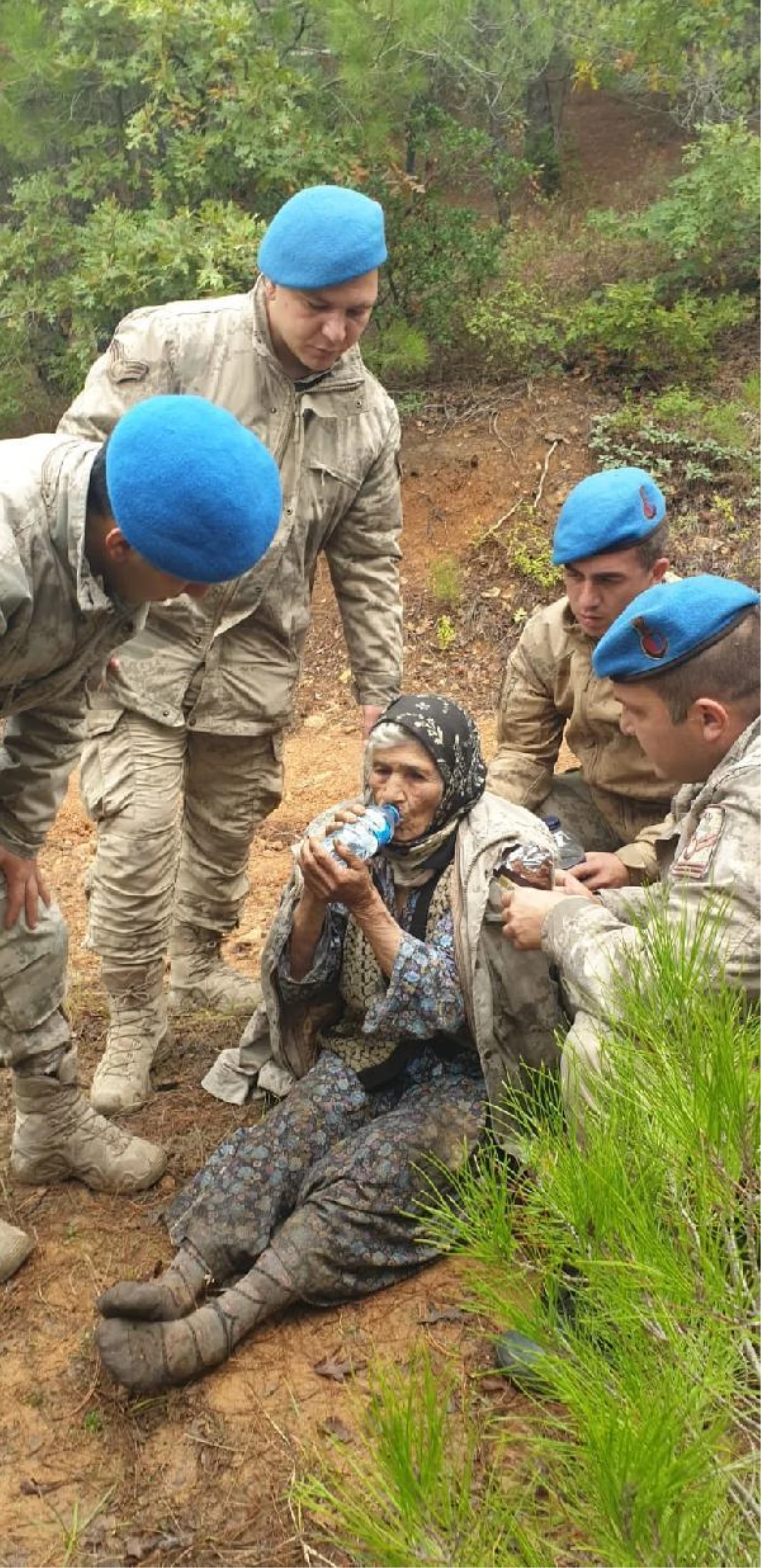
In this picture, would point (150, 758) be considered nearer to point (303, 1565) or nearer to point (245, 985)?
point (245, 985)

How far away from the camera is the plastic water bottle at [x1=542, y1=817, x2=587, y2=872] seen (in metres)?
3.50

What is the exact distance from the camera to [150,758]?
342cm

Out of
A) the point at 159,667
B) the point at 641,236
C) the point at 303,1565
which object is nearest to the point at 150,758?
the point at 159,667

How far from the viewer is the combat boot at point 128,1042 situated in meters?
3.51

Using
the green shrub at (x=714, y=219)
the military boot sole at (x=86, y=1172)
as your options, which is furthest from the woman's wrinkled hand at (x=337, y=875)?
the green shrub at (x=714, y=219)

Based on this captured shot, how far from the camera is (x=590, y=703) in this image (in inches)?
146

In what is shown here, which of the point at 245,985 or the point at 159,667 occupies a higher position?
the point at 159,667

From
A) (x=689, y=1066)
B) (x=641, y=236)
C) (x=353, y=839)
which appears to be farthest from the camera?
(x=641, y=236)

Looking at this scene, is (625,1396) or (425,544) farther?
(425,544)

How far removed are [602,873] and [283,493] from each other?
132 centimetres

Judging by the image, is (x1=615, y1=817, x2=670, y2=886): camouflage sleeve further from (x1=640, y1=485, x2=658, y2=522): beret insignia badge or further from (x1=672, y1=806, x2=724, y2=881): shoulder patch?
(x1=672, y1=806, x2=724, y2=881): shoulder patch

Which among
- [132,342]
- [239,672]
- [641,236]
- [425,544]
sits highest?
[132,342]

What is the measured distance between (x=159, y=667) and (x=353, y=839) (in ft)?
3.03

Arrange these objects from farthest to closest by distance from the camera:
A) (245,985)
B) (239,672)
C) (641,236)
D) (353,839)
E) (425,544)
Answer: (641,236) < (425,544) < (245,985) < (239,672) < (353,839)
